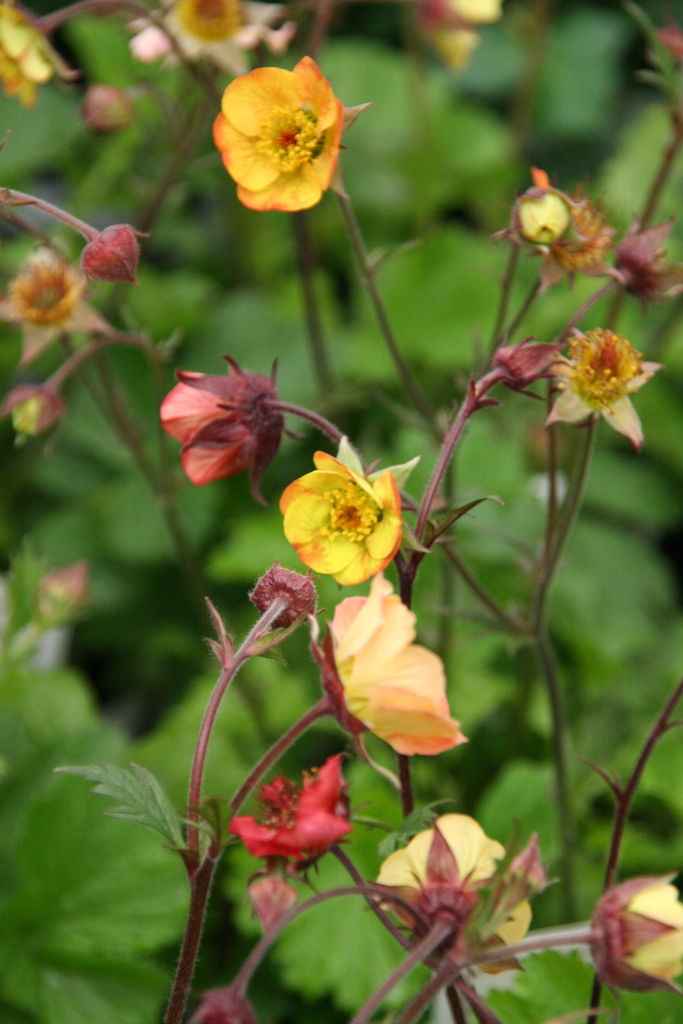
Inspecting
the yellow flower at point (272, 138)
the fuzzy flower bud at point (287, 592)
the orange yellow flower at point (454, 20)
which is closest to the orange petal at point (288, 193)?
the yellow flower at point (272, 138)

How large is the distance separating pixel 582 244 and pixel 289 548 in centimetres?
54

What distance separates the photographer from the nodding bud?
0.69m

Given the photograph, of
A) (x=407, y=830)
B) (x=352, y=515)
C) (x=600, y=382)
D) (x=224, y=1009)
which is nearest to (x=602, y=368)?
(x=600, y=382)

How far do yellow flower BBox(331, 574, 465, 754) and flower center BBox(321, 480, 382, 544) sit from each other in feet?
0.37

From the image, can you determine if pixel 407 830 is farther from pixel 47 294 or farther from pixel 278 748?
pixel 47 294

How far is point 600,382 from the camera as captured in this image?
2.21ft

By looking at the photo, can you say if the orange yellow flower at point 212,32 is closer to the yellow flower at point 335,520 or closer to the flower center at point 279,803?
the yellow flower at point 335,520

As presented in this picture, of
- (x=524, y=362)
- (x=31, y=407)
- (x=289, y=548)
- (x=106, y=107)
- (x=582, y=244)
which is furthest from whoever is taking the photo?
(x=289, y=548)

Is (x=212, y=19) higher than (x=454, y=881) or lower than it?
higher

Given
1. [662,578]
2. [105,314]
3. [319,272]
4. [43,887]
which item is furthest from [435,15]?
[43,887]

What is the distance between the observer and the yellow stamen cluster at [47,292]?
3.00 feet

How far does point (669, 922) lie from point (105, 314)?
945 mm

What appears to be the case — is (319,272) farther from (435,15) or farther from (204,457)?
(204,457)

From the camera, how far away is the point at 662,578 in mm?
1496
